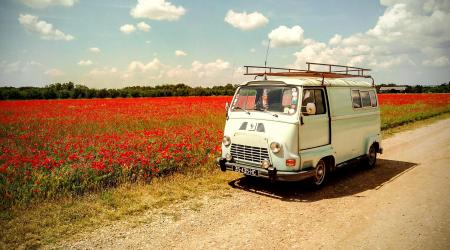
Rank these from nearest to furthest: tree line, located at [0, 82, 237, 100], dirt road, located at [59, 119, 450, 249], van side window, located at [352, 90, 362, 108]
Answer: dirt road, located at [59, 119, 450, 249]
van side window, located at [352, 90, 362, 108]
tree line, located at [0, 82, 237, 100]

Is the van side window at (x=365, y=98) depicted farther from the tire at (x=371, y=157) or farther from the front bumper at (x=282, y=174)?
the front bumper at (x=282, y=174)

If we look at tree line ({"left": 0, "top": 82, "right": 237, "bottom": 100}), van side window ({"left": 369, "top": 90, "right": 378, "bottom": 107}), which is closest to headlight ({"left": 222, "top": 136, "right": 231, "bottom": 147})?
van side window ({"left": 369, "top": 90, "right": 378, "bottom": 107})

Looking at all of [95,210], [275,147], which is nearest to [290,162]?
[275,147]

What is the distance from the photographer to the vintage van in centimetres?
662

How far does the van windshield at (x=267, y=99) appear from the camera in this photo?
6961 millimetres

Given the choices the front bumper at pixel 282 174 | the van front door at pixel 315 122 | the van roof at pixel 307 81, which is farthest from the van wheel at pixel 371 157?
the front bumper at pixel 282 174

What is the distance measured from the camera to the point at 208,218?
5664mm

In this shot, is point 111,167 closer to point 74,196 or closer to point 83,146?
point 74,196

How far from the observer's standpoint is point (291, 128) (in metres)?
6.60

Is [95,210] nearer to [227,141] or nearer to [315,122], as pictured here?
[227,141]

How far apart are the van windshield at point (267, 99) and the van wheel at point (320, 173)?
1587 millimetres

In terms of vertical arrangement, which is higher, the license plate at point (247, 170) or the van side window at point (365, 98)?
the van side window at point (365, 98)

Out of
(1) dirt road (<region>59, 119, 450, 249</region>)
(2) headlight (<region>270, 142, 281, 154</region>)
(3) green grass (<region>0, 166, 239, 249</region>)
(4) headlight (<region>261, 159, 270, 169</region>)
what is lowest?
(1) dirt road (<region>59, 119, 450, 249</region>)

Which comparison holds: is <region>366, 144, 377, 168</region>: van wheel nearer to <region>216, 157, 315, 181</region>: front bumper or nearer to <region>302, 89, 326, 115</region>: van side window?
<region>302, 89, 326, 115</region>: van side window
